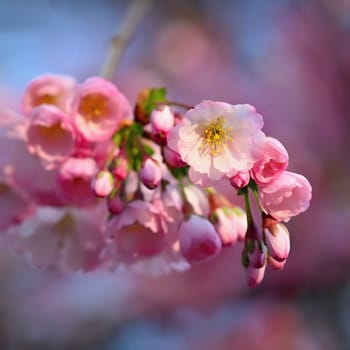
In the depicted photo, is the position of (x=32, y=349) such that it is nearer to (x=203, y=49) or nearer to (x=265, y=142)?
(x=203, y=49)

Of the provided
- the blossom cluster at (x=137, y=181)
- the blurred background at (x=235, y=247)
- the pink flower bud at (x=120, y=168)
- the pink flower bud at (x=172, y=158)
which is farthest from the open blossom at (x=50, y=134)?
the blurred background at (x=235, y=247)

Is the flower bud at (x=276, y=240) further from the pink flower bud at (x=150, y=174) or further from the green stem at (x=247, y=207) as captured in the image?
the pink flower bud at (x=150, y=174)

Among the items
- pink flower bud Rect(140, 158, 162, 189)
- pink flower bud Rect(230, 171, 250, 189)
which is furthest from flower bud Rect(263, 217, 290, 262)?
pink flower bud Rect(140, 158, 162, 189)

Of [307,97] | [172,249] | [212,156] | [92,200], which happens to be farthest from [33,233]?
[307,97]

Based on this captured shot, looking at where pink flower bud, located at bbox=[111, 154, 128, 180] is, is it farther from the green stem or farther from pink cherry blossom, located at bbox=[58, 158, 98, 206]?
the green stem

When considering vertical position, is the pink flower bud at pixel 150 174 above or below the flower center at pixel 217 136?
below
